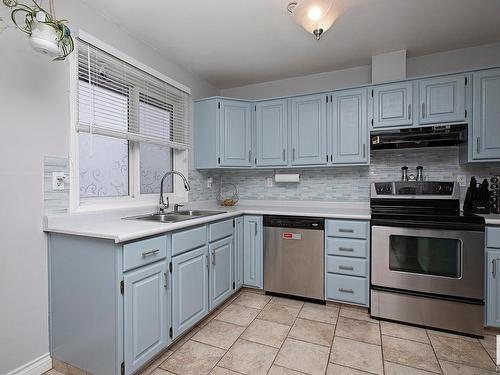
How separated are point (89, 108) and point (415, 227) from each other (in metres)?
2.70

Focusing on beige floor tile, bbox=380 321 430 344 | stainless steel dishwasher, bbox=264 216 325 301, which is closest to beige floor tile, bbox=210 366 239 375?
stainless steel dishwasher, bbox=264 216 325 301

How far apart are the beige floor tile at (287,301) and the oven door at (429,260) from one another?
2.37 ft

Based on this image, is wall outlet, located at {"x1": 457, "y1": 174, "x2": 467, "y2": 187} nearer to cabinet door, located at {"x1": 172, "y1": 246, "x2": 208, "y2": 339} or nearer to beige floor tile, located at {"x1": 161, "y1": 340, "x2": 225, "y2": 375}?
cabinet door, located at {"x1": 172, "y1": 246, "x2": 208, "y2": 339}

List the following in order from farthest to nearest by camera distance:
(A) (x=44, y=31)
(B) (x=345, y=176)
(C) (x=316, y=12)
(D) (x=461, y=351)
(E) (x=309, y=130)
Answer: (B) (x=345, y=176), (E) (x=309, y=130), (D) (x=461, y=351), (C) (x=316, y=12), (A) (x=44, y=31)

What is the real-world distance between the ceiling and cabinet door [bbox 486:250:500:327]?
1.87 meters

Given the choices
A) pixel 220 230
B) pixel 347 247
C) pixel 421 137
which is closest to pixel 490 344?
pixel 347 247


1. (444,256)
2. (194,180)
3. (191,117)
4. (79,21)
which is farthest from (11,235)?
(444,256)

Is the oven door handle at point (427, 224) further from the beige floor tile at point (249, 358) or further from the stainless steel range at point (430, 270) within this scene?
the beige floor tile at point (249, 358)

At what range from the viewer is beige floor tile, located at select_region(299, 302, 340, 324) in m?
2.30

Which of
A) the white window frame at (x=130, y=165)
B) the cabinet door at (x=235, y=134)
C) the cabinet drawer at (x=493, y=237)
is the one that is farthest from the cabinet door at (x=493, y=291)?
the white window frame at (x=130, y=165)

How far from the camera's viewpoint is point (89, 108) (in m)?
1.95

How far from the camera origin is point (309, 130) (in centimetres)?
290

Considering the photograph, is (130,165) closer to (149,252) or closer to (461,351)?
(149,252)

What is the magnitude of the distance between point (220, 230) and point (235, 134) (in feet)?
3.97
